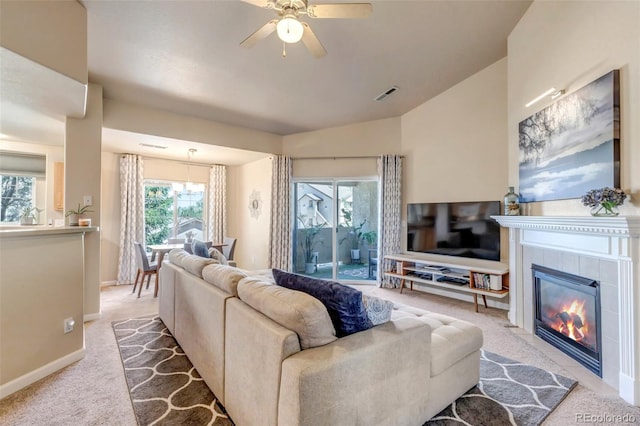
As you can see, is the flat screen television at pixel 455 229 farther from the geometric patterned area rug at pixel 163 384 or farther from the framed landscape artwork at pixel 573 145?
the geometric patterned area rug at pixel 163 384

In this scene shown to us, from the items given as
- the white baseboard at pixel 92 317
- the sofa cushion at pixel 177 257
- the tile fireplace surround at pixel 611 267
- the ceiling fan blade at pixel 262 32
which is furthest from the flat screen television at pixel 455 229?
the white baseboard at pixel 92 317

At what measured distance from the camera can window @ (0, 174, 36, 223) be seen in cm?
448

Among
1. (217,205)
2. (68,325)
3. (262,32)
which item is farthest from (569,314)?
(217,205)

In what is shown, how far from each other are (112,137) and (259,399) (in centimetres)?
481

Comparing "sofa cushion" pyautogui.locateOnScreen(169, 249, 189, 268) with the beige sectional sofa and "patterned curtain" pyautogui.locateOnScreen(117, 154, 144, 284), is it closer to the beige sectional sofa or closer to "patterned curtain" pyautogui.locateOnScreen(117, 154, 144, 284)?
the beige sectional sofa

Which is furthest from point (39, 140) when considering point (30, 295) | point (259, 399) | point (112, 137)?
point (259, 399)

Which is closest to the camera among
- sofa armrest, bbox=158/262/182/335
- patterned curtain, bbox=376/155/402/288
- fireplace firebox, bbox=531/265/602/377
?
fireplace firebox, bbox=531/265/602/377

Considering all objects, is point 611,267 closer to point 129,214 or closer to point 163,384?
point 163,384

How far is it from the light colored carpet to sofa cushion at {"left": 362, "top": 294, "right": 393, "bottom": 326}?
1.24 metres

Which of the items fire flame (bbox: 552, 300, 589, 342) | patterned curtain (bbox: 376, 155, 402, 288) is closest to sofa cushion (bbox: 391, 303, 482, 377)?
fire flame (bbox: 552, 300, 589, 342)

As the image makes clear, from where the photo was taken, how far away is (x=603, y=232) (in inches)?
84.0

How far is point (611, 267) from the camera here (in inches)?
85.1

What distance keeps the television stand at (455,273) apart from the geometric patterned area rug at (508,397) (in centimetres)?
135

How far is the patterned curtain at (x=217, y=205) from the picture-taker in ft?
22.3
